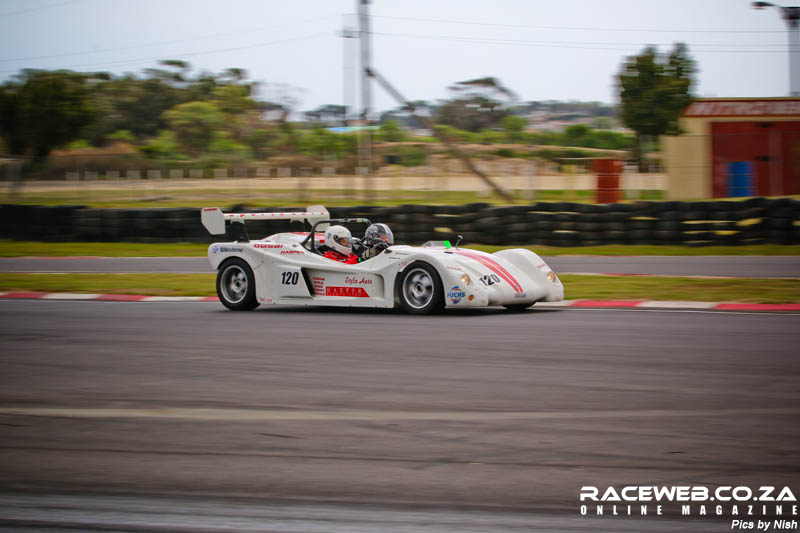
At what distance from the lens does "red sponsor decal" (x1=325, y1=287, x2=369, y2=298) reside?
9617mm

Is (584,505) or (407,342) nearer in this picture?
(584,505)

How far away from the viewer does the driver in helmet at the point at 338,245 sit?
10.0m

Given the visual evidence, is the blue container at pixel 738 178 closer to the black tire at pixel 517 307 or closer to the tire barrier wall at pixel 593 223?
the tire barrier wall at pixel 593 223

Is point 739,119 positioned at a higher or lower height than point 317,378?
higher

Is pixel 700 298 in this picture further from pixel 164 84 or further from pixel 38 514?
pixel 164 84

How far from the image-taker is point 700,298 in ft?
34.1

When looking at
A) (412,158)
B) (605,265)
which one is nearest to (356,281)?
(605,265)

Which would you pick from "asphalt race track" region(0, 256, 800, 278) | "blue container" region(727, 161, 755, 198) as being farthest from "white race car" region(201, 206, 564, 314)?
"blue container" region(727, 161, 755, 198)

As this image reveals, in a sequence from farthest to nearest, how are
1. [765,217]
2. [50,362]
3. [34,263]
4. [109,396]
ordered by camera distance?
[34,263] → [765,217] → [50,362] → [109,396]

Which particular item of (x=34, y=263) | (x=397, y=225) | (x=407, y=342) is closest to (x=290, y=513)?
(x=407, y=342)

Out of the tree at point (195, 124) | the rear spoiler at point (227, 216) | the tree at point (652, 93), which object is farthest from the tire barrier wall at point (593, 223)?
the tree at point (195, 124)

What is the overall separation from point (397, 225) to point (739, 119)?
14.2 m

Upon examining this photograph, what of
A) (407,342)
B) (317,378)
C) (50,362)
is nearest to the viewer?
(317,378)

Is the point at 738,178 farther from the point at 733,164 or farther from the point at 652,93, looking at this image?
the point at 652,93
